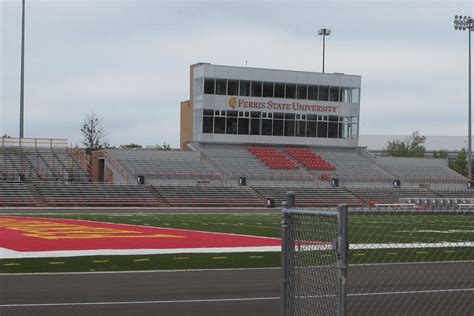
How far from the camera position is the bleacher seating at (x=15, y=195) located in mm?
44763

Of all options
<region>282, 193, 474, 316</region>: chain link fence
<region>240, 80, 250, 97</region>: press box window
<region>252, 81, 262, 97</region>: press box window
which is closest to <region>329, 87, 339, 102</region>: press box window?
<region>252, 81, 262, 97</region>: press box window

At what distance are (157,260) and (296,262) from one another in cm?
1006

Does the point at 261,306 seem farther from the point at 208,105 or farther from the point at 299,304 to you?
the point at 208,105

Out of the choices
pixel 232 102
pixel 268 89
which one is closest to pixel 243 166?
pixel 232 102

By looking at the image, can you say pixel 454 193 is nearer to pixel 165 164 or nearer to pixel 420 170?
pixel 420 170

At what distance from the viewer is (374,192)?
5559 cm

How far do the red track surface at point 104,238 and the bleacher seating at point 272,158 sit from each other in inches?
1186

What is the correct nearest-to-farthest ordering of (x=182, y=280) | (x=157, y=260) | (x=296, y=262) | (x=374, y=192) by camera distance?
1. (x=296, y=262)
2. (x=182, y=280)
3. (x=157, y=260)
4. (x=374, y=192)

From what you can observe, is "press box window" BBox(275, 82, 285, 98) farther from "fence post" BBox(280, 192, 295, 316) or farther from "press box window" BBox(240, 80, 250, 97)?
"fence post" BBox(280, 192, 295, 316)

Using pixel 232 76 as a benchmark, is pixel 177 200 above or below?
below

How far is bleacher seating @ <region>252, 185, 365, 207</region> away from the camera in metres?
51.0

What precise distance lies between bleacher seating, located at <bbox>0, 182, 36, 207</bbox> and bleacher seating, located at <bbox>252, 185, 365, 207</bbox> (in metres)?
15.8

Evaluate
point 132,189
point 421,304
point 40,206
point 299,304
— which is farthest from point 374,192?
point 299,304

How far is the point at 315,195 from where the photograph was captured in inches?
2078
